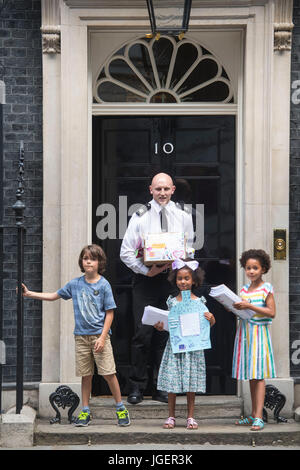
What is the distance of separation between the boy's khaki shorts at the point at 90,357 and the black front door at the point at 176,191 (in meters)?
1.15

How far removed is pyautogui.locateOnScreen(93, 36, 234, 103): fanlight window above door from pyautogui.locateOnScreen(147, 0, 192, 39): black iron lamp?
1.09m

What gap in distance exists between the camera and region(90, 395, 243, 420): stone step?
864cm

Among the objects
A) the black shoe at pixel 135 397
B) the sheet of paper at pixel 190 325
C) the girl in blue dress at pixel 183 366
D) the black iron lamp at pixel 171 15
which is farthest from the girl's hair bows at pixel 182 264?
the black iron lamp at pixel 171 15

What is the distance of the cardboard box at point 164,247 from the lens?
8.02 metres

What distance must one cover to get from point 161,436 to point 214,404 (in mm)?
1173

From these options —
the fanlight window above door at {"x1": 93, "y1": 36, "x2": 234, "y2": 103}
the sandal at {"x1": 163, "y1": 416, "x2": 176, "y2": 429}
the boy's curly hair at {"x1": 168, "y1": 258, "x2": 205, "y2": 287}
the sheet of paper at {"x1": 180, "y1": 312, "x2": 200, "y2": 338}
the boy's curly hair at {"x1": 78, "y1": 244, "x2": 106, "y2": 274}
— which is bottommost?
the sandal at {"x1": 163, "y1": 416, "x2": 176, "y2": 429}

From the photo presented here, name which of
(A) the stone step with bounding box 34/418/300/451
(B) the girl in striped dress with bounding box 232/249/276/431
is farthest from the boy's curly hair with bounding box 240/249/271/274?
(A) the stone step with bounding box 34/418/300/451

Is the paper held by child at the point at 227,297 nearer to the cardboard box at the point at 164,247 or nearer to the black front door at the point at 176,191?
the cardboard box at the point at 164,247

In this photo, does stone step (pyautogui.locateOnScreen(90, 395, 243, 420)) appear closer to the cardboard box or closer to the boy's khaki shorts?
the boy's khaki shorts

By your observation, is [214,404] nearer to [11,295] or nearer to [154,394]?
[154,394]

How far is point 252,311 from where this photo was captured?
788cm

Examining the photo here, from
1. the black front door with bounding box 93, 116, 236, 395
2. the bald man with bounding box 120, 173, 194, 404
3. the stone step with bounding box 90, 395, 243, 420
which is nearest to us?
the bald man with bounding box 120, 173, 194, 404
